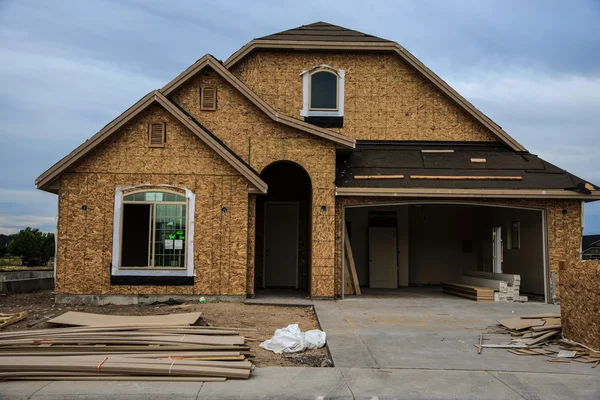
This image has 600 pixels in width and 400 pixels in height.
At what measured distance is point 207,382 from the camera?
22.1ft

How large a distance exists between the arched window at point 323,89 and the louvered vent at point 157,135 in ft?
17.0

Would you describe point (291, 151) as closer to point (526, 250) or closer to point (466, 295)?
point (466, 295)

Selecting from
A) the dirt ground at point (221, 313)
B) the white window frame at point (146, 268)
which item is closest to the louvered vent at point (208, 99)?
the white window frame at point (146, 268)

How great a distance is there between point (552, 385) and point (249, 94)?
1009cm

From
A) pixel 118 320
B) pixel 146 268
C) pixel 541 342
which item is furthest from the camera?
pixel 146 268

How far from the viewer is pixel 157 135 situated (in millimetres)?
13656

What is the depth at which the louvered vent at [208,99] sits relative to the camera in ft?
48.3

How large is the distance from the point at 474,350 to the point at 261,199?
9795mm

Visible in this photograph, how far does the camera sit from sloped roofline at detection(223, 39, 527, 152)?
666 inches

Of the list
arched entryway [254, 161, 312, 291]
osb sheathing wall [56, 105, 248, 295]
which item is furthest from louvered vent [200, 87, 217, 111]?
arched entryway [254, 161, 312, 291]

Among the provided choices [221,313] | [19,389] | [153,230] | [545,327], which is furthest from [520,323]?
[153,230]

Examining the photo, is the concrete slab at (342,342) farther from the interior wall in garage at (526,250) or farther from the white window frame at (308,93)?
the white window frame at (308,93)

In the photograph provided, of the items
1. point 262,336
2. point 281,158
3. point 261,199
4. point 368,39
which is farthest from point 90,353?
point 368,39

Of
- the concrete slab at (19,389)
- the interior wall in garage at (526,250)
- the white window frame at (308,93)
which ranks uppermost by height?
the white window frame at (308,93)
